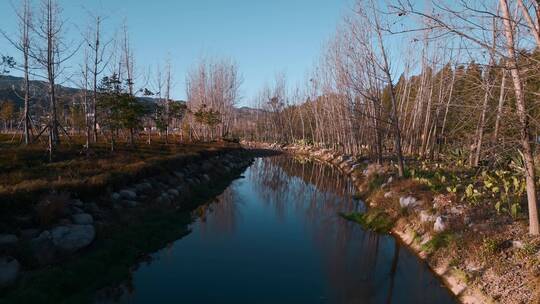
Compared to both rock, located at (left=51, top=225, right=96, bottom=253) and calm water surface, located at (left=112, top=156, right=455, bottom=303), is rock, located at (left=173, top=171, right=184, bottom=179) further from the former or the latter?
rock, located at (left=51, top=225, right=96, bottom=253)

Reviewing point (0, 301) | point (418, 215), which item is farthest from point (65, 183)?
point (418, 215)

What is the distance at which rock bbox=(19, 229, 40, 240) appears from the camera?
18.5 feet

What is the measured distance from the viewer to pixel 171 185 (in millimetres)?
11602

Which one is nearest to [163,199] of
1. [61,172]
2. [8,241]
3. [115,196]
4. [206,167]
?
[115,196]

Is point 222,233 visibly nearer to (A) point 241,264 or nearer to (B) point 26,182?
(A) point 241,264

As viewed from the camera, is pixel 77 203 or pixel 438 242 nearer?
pixel 438 242

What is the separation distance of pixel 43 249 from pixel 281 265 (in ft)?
13.4

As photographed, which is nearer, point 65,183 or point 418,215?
point 65,183

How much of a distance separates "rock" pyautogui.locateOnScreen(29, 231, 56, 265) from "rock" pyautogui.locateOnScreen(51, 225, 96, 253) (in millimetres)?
92

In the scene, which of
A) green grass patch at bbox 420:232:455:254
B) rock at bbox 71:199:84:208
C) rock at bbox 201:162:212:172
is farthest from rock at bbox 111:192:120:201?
rock at bbox 201:162:212:172

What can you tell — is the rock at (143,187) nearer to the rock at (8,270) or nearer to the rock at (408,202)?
the rock at (8,270)

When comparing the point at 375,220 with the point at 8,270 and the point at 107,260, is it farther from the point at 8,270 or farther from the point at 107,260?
the point at 8,270

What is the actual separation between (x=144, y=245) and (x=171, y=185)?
179 inches

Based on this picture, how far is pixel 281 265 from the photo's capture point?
6852 mm
